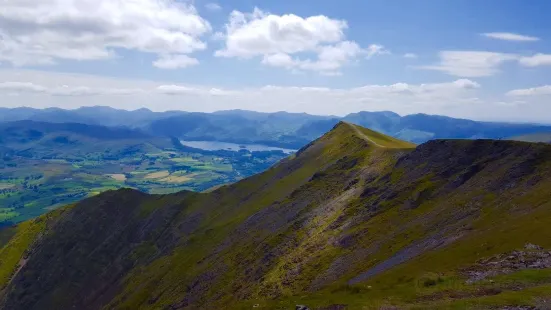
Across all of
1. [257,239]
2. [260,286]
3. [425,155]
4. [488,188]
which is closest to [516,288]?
[488,188]

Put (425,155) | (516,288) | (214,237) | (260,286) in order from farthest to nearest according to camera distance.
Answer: (214,237)
(425,155)
(260,286)
(516,288)

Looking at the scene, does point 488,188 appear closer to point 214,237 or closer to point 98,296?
point 214,237

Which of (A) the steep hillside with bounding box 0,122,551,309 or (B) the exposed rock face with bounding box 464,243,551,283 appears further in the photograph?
(A) the steep hillside with bounding box 0,122,551,309

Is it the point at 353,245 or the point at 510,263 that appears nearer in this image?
the point at 510,263

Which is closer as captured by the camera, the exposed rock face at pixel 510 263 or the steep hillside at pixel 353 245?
the exposed rock face at pixel 510 263

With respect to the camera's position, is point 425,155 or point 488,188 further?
point 425,155

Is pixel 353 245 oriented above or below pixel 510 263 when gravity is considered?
below

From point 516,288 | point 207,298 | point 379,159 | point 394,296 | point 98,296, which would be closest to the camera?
point 516,288

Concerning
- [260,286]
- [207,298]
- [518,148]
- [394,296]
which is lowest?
[207,298]
